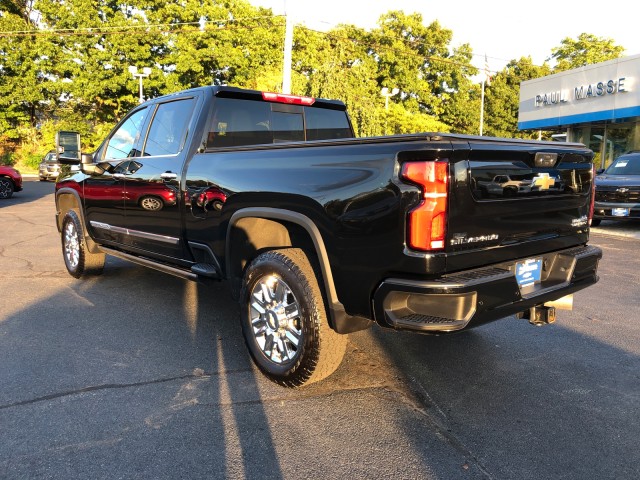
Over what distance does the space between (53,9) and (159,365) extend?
37848mm

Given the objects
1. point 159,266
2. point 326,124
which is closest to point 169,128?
point 159,266

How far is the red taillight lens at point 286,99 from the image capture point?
4676 mm

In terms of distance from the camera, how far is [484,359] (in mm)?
3867

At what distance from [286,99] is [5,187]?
15820 mm

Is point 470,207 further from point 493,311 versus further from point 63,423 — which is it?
point 63,423

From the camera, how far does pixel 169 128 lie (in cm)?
461

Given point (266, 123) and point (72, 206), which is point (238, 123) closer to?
point (266, 123)

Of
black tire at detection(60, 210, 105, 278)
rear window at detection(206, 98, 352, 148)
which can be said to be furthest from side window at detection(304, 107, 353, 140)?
black tire at detection(60, 210, 105, 278)

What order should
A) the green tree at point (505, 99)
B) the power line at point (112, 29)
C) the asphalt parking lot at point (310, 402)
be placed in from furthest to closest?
the green tree at point (505, 99), the power line at point (112, 29), the asphalt parking lot at point (310, 402)

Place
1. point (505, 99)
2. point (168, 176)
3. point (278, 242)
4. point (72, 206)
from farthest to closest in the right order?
1. point (505, 99)
2. point (72, 206)
3. point (168, 176)
4. point (278, 242)

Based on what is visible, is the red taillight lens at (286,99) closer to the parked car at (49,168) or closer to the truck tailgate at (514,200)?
the truck tailgate at (514,200)

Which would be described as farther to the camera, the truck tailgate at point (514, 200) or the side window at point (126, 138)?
the side window at point (126, 138)

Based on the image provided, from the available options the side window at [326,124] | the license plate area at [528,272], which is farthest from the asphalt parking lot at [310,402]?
the side window at [326,124]

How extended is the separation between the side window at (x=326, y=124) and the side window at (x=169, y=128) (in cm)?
117
